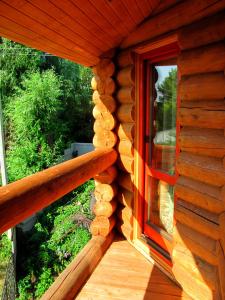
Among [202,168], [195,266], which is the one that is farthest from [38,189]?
[195,266]

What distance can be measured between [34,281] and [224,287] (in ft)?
23.2

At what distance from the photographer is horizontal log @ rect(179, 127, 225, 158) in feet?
7.42

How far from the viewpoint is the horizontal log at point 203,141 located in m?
2.26

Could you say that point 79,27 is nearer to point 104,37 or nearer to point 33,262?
point 104,37

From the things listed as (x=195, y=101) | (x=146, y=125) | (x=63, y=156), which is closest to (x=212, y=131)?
(x=195, y=101)

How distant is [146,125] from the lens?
3.46 m

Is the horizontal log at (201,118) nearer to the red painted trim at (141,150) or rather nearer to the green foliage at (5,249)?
the red painted trim at (141,150)

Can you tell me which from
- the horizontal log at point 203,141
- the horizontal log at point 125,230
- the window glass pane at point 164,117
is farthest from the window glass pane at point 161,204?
the horizontal log at point 203,141

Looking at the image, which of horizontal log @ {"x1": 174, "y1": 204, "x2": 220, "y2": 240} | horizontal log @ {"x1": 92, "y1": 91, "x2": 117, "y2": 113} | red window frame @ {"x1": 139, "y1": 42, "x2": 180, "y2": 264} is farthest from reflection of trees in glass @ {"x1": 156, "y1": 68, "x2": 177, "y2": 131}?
horizontal log @ {"x1": 174, "y1": 204, "x2": 220, "y2": 240}

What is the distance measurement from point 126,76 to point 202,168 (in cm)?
163

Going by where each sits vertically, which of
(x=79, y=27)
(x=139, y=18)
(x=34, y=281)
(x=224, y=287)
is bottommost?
(x=34, y=281)

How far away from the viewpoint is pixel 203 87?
2.33 metres

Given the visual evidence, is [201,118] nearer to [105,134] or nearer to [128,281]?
[105,134]

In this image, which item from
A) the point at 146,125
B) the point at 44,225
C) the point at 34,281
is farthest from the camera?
the point at 44,225
